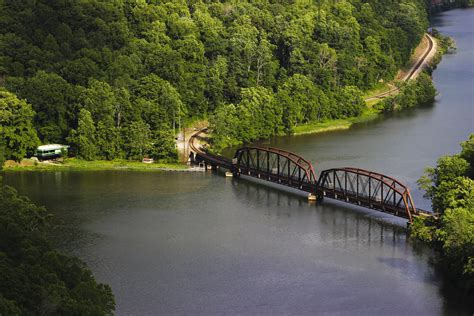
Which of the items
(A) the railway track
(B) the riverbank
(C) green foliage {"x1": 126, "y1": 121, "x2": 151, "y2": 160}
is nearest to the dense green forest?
(B) the riverbank

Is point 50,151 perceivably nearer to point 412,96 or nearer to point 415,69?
point 412,96

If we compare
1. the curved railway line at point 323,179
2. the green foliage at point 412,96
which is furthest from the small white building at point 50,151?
the green foliage at point 412,96

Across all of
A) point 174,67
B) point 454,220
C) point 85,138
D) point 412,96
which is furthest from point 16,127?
point 412,96

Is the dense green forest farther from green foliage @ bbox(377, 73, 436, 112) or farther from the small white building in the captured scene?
green foliage @ bbox(377, 73, 436, 112)

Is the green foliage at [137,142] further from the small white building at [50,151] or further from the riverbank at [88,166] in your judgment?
the small white building at [50,151]

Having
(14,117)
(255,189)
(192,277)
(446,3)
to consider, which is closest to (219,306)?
(192,277)

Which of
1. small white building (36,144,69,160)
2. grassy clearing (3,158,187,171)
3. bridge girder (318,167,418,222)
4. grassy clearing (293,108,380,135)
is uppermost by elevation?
grassy clearing (293,108,380,135)
